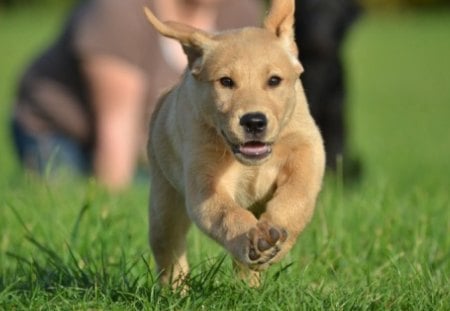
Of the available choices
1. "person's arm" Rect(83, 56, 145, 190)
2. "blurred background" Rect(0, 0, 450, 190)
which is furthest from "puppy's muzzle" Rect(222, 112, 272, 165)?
"blurred background" Rect(0, 0, 450, 190)

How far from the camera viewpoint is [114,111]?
8711 millimetres

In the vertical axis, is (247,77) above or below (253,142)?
above

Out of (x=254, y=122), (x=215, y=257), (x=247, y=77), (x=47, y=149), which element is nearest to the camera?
(x=254, y=122)

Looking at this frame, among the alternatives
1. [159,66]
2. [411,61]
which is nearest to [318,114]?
[159,66]

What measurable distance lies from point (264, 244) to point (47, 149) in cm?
564

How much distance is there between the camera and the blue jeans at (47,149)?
29.3ft

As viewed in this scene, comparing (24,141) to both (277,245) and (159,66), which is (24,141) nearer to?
(159,66)

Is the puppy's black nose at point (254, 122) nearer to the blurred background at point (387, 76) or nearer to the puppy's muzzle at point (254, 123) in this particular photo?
the puppy's muzzle at point (254, 123)

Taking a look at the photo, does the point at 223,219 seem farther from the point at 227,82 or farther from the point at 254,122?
the point at 227,82

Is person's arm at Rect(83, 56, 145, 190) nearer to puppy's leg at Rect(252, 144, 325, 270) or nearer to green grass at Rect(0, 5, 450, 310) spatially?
green grass at Rect(0, 5, 450, 310)

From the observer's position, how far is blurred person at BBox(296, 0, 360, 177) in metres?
8.39

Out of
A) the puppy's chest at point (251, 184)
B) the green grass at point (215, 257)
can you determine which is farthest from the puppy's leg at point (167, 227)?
the puppy's chest at point (251, 184)

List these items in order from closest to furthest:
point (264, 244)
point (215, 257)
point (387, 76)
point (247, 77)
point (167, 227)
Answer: point (264, 244)
point (247, 77)
point (215, 257)
point (167, 227)
point (387, 76)

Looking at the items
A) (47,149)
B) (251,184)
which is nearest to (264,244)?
(251,184)
